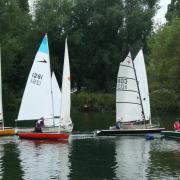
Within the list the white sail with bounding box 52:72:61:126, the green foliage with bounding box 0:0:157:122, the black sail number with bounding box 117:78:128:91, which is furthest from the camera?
the green foliage with bounding box 0:0:157:122

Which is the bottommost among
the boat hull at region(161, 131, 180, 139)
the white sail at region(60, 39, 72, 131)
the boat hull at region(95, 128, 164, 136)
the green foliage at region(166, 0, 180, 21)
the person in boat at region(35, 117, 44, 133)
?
the boat hull at region(161, 131, 180, 139)

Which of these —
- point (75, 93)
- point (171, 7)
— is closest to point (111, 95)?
point (75, 93)

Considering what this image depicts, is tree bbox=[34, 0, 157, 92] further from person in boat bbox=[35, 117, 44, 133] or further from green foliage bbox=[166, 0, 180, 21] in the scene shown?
person in boat bbox=[35, 117, 44, 133]

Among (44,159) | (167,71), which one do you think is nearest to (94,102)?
(167,71)

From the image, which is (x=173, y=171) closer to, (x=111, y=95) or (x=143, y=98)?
(x=143, y=98)

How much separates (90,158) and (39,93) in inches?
599

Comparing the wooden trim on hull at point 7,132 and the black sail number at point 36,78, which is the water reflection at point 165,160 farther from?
the wooden trim on hull at point 7,132

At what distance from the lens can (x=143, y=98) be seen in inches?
2212

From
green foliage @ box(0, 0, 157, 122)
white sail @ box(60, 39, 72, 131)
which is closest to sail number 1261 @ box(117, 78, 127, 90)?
white sail @ box(60, 39, 72, 131)

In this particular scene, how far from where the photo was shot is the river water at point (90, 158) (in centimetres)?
3133

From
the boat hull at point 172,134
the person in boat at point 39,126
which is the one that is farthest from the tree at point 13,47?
the boat hull at point 172,134

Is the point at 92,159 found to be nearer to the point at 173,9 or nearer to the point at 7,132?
the point at 7,132

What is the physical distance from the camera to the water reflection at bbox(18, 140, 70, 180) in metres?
31.4

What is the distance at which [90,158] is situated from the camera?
123 ft
